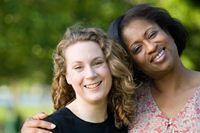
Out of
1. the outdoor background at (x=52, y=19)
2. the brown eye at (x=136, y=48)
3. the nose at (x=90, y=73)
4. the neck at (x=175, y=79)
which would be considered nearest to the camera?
the nose at (x=90, y=73)

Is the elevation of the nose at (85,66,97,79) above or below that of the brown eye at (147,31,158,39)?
below

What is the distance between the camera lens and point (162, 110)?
4297mm

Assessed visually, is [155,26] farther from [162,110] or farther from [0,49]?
[0,49]

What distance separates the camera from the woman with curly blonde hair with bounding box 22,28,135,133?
3.89m

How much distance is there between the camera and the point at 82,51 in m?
3.91

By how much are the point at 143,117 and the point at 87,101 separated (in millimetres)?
510

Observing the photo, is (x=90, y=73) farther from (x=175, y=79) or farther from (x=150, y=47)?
(x=175, y=79)

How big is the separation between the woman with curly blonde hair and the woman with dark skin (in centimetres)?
10

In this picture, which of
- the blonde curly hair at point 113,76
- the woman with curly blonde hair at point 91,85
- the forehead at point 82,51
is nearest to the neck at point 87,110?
the woman with curly blonde hair at point 91,85

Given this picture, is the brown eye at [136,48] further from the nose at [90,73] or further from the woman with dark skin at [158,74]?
the nose at [90,73]

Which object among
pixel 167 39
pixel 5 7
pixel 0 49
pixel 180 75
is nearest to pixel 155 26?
pixel 167 39

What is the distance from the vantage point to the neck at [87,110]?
3.98 meters

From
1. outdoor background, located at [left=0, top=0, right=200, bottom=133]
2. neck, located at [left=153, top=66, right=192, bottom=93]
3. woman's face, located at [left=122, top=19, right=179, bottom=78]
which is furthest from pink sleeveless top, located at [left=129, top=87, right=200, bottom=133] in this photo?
outdoor background, located at [left=0, top=0, right=200, bottom=133]

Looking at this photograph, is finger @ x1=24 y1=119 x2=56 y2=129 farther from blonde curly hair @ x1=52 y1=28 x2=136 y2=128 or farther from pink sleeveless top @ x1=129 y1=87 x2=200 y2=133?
pink sleeveless top @ x1=129 y1=87 x2=200 y2=133
